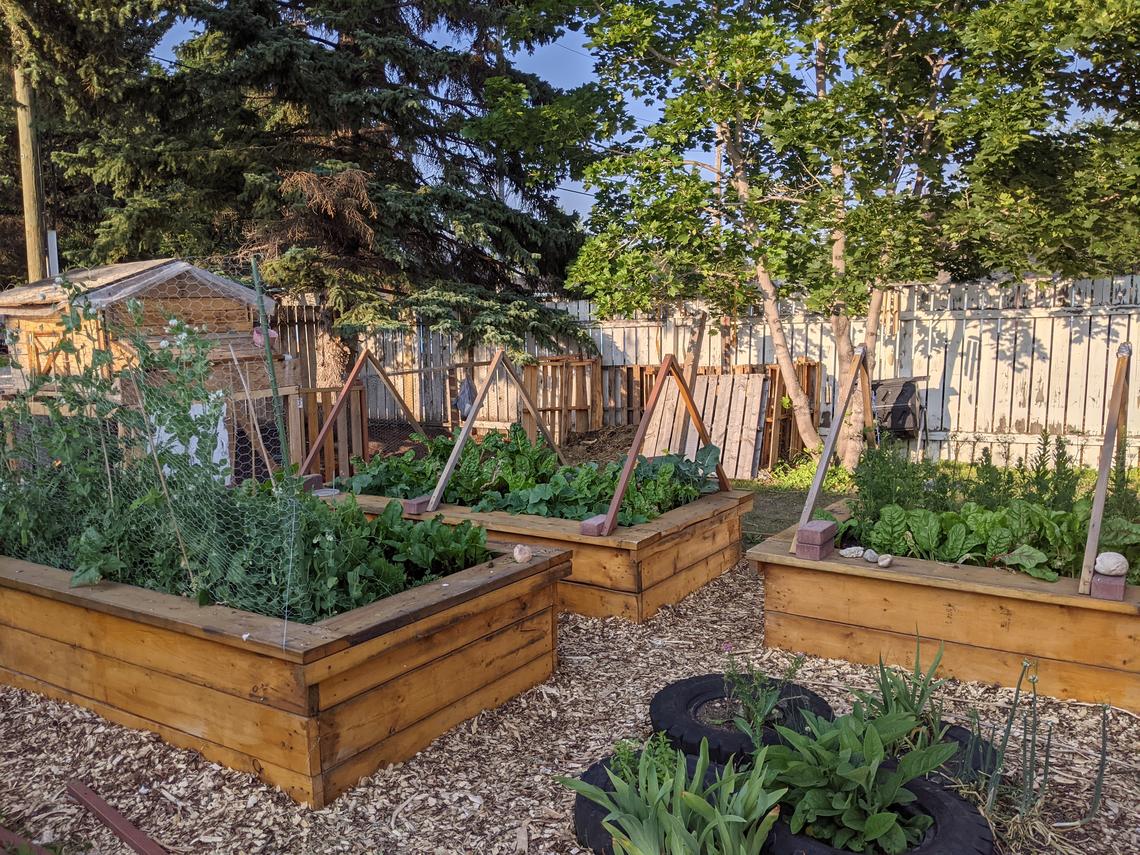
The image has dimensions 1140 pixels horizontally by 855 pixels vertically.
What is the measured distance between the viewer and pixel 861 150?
277 inches

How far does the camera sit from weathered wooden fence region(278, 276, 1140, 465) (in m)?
8.85

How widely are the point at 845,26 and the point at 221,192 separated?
8.53 m

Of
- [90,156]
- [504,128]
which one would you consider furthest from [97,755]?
[90,156]

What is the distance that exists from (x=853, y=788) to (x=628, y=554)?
226cm

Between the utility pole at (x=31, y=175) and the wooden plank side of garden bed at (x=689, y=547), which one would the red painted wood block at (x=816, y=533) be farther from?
the utility pole at (x=31, y=175)

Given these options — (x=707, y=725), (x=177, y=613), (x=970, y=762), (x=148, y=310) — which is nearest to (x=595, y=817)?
(x=707, y=725)

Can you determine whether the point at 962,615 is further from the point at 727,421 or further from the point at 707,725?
the point at 727,421

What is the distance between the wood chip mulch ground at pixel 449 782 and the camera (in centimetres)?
251

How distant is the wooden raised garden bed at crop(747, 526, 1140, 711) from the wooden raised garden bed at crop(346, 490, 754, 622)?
2.23 ft

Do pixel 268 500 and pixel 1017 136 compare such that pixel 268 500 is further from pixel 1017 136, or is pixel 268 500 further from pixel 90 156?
pixel 90 156

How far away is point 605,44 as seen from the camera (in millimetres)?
8008

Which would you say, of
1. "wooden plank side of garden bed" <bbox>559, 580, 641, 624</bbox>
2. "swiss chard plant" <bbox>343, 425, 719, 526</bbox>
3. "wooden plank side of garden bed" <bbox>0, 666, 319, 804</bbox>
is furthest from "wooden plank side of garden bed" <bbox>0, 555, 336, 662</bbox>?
"swiss chard plant" <bbox>343, 425, 719, 526</bbox>

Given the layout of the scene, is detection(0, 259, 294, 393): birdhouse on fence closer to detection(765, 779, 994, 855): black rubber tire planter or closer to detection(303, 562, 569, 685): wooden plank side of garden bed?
detection(303, 562, 569, 685): wooden plank side of garden bed

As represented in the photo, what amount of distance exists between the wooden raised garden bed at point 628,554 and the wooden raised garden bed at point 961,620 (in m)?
0.68
